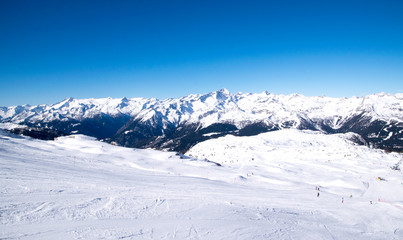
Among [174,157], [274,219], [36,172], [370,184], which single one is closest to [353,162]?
[370,184]

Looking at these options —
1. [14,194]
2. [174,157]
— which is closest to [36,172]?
[14,194]

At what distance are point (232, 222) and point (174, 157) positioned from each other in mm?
42825

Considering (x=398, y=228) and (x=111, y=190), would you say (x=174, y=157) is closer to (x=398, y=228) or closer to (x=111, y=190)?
(x=111, y=190)

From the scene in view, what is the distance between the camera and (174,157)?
58.2 metres

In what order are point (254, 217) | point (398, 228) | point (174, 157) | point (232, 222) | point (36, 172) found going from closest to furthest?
point (232, 222), point (254, 217), point (398, 228), point (36, 172), point (174, 157)

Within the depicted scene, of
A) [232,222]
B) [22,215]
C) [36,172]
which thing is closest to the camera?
[22,215]

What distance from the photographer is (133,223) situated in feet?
47.3

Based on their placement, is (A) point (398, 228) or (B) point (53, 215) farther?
(A) point (398, 228)

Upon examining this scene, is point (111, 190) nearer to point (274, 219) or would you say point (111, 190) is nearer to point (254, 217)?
point (254, 217)

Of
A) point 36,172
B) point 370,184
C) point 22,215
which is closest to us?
point 22,215

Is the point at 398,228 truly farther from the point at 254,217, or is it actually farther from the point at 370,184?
the point at 370,184

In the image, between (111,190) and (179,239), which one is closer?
(179,239)

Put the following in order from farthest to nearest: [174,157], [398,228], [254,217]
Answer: [174,157], [398,228], [254,217]

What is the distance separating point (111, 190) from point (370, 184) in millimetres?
56653
